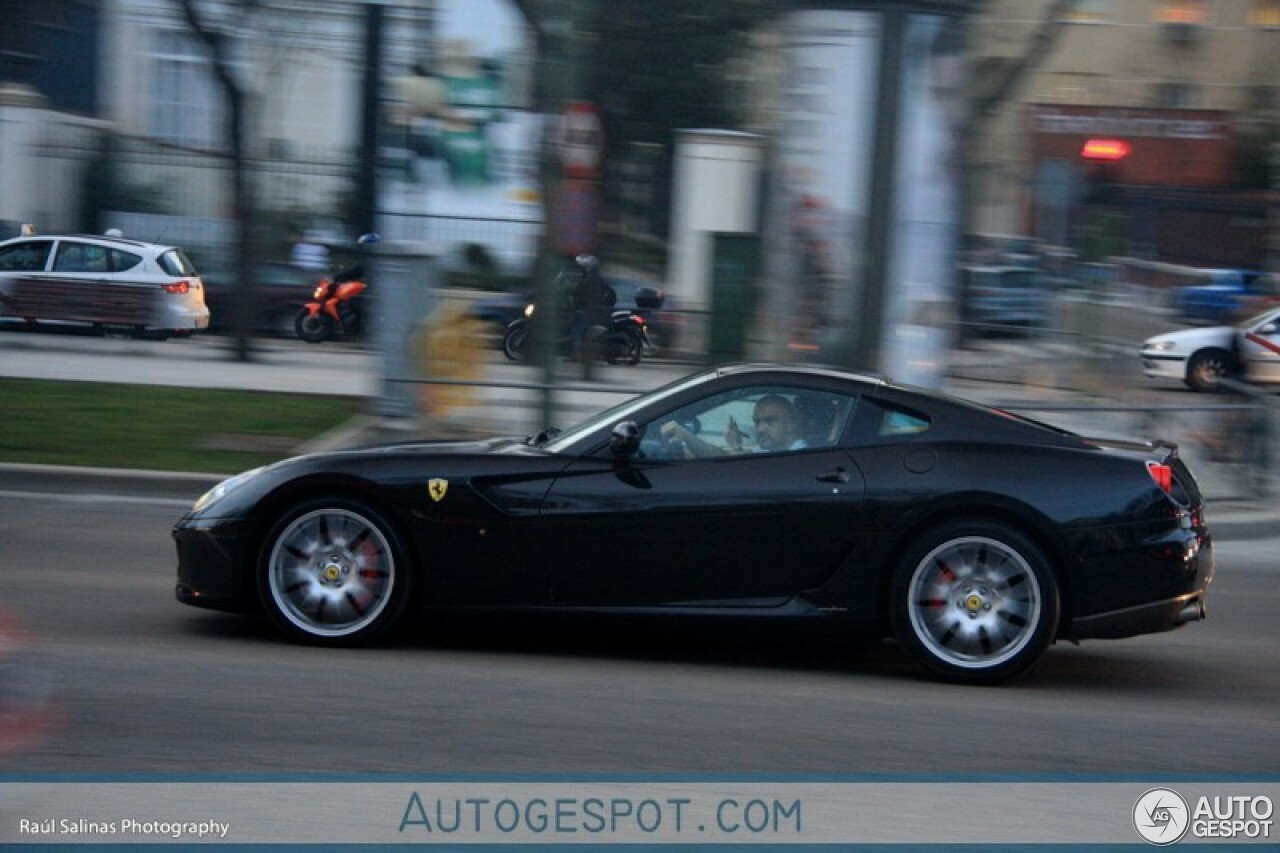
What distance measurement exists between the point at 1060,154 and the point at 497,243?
24.7m

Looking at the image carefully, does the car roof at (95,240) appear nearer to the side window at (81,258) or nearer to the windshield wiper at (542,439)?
the side window at (81,258)

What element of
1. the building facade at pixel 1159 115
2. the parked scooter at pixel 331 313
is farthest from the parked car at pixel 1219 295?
the parked scooter at pixel 331 313

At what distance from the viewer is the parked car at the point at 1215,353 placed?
2441 cm

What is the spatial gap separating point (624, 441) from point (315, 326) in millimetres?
17920

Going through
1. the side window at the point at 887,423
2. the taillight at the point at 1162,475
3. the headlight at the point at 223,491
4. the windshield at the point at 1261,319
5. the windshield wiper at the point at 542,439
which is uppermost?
the windshield at the point at 1261,319

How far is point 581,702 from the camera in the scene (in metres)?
6.18

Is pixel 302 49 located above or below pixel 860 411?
above

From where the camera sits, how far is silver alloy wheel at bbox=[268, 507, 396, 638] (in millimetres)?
6855

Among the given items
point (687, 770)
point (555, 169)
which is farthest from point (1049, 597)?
point (555, 169)

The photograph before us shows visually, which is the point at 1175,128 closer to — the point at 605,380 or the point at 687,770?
the point at 605,380

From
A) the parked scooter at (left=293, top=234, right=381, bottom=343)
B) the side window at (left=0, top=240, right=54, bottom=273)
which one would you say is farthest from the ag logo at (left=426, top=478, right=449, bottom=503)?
the parked scooter at (left=293, top=234, right=381, bottom=343)

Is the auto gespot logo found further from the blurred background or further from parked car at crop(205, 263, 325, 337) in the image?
parked car at crop(205, 263, 325, 337)

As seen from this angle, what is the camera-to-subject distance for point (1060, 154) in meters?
45.2

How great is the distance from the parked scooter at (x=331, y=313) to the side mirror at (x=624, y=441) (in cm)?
1767
